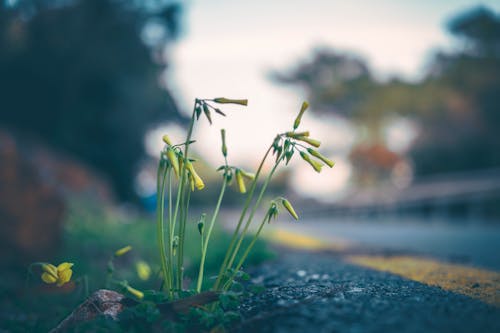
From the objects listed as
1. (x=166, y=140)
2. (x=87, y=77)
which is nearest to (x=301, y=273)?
(x=166, y=140)

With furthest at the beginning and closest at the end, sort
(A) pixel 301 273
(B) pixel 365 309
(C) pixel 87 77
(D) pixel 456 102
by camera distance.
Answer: (D) pixel 456 102 < (C) pixel 87 77 < (A) pixel 301 273 < (B) pixel 365 309

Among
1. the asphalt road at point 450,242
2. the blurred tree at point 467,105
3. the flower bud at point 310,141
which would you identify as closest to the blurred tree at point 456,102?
the blurred tree at point 467,105

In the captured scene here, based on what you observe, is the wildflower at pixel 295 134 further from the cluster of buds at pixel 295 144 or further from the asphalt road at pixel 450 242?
the asphalt road at pixel 450 242

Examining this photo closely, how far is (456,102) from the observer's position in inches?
663

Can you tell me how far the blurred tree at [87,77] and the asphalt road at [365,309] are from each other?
726 centimetres

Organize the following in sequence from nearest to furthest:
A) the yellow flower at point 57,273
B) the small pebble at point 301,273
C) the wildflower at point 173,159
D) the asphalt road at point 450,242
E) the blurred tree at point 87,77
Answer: the wildflower at point 173,159
the yellow flower at point 57,273
the small pebble at point 301,273
the asphalt road at point 450,242
the blurred tree at point 87,77

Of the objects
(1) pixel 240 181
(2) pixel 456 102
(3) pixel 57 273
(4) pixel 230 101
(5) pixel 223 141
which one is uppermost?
(2) pixel 456 102

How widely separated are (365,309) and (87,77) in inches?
357

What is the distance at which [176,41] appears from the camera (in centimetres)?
1183

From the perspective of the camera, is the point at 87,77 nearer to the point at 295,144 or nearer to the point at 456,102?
the point at 295,144

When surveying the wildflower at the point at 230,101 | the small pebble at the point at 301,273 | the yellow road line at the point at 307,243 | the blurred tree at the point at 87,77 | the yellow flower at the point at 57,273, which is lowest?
the yellow road line at the point at 307,243

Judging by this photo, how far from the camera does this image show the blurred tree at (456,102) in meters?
15.2

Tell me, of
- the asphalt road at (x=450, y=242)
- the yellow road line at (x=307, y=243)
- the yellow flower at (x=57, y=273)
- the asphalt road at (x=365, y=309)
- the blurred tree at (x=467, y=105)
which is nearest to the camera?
the asphalt road at (x=365, y=309)

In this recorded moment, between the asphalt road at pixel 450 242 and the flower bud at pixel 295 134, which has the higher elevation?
the flower bud at pixel 295 134
